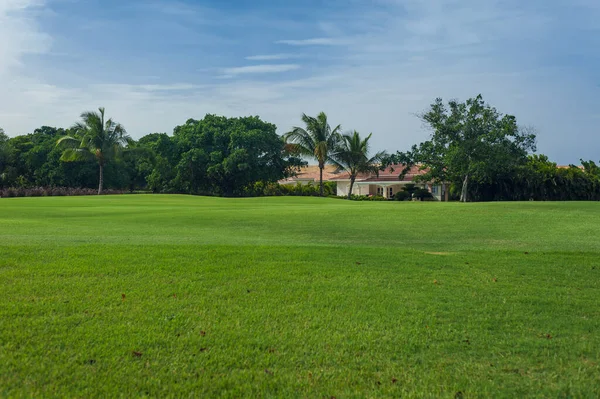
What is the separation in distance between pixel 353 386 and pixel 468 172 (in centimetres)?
4191

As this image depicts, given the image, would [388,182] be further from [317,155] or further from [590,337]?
[590,337]

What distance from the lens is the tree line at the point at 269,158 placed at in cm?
4541

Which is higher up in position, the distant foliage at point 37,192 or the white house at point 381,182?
the white house at point 381,182

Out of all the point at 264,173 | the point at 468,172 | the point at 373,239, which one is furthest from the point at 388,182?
the point at 373,239

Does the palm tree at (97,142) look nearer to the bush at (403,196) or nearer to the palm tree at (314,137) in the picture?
the palm tree at (314,137)

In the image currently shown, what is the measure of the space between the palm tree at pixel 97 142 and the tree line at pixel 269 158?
0.10 m

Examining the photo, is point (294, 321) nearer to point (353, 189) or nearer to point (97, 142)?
point (97, 142)

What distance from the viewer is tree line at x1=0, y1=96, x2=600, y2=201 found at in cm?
4541

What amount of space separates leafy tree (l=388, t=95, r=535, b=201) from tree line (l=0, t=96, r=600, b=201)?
0.28 feet

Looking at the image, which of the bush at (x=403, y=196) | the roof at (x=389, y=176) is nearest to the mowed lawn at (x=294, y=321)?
the bush at (x=403, y=196)

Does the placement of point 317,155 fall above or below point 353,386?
above

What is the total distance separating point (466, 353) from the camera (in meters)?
4.98

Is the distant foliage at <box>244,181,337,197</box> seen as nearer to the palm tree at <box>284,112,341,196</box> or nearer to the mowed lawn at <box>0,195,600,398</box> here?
the palm tree at <box>284,112,341,196</box>

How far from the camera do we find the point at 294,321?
5.70 meters
